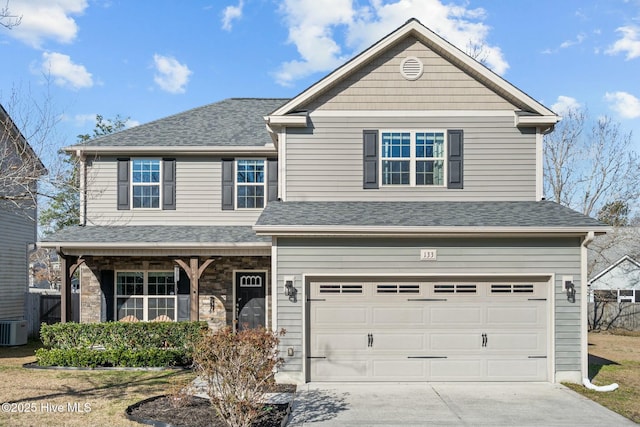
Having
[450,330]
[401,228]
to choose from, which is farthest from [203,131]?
[450,330]

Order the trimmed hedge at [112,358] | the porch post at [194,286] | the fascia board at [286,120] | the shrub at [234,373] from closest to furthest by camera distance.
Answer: the shrub at [234,373]
the fascia board at [286,120]
the trimmed hedge at [112,358]
the porch post at [194,286]

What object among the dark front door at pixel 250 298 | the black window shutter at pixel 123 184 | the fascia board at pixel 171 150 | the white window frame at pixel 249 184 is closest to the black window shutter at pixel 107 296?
the black window shutter at pixel 123 184

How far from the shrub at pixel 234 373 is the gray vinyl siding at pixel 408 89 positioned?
618 cm

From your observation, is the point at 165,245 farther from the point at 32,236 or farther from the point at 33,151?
the point at 32,236

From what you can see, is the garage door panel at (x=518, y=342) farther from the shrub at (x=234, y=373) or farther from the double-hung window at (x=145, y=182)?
the double-hung window at (x=145, y=182)

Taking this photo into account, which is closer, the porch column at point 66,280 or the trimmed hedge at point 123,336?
the trimmed hedge at point 123,336

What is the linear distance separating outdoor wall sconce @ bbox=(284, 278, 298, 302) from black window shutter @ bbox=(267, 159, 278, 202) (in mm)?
4602

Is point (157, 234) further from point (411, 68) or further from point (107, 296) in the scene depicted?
point (411, 68)

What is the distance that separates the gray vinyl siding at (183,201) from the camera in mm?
14984

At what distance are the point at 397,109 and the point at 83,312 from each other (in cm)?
991

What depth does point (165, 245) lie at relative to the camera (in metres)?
13.1

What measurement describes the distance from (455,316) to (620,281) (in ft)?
70.6

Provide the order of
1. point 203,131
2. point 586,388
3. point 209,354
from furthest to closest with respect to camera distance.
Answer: point 203,131 < point 586,388 < point 209,354

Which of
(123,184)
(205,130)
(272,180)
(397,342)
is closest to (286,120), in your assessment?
(272,180)
